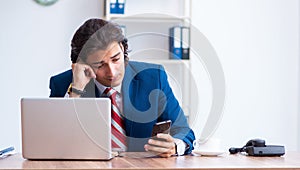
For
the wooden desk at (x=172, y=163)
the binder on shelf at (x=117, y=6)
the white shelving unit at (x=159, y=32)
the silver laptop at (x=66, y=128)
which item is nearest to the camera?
the wooden desk at (x=172, y=163)

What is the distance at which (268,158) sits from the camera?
2.29 meters

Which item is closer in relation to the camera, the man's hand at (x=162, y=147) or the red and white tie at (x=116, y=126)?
the man's hand at (x=162, y=147)

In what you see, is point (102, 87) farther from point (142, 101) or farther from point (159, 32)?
point (159, 32)

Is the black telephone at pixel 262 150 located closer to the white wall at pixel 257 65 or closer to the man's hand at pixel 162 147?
the man's hand at pixel 162 147

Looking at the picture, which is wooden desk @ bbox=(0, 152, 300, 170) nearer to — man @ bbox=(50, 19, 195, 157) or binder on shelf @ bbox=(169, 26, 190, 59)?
man @ bbox=(50, 19, 195, 157)

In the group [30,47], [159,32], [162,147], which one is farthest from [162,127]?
[30,47]

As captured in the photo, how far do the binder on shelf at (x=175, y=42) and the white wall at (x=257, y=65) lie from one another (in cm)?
25

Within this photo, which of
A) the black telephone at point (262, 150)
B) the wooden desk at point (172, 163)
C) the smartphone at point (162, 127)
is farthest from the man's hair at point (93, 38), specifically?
the black telephone at point (262, 150)

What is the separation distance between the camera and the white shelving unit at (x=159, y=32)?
418 centimetres

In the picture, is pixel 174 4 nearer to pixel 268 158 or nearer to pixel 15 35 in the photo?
pixel 15 35

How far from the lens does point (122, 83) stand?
2.57m

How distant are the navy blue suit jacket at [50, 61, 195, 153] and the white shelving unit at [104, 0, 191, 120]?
58.9 inches

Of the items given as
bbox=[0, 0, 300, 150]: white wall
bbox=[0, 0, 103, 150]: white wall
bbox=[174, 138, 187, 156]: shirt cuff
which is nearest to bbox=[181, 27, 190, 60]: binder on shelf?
bbox=[0, 0, 300, 150]: white wall

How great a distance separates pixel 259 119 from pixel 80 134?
2.54 m
